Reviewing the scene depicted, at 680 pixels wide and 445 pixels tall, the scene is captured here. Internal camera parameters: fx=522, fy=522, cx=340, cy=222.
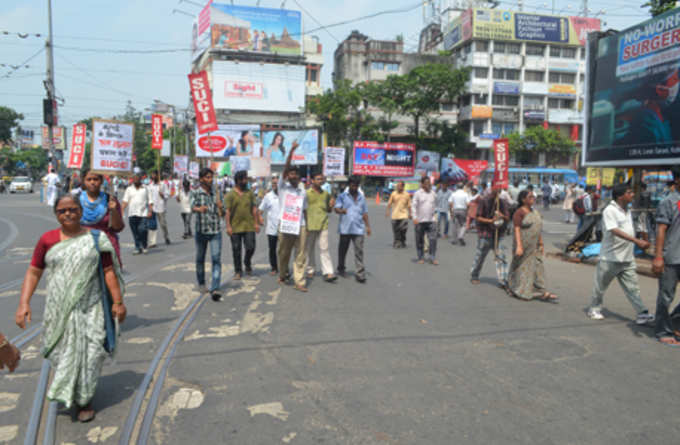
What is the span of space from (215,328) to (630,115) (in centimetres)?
1128

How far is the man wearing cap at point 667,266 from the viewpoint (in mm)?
5309

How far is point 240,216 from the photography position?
859 cm

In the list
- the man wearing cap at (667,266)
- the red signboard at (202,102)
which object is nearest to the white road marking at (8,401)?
the man wearing cap at (667,266)

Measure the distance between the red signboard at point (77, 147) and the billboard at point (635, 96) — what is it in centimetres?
1555

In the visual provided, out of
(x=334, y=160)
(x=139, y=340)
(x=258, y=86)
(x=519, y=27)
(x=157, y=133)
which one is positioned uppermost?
(x=519, y=27)

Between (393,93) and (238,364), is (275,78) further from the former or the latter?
(238,364)

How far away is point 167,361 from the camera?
15.0 feet

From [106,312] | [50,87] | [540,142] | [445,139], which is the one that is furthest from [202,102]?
[540,142]

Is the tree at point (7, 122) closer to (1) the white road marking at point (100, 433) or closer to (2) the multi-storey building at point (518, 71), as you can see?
(2) the multi-storey building at point (518, 71)

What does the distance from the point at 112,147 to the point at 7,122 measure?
250ft

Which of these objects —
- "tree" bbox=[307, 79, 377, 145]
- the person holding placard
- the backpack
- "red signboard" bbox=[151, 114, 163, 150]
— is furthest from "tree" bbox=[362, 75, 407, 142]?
the person holding placard

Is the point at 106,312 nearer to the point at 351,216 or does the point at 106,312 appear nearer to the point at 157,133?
the point at 351,216

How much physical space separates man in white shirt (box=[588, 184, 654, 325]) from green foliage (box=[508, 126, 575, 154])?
1822 inches

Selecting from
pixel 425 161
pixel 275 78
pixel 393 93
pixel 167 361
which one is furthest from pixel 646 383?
pixel 275 78
